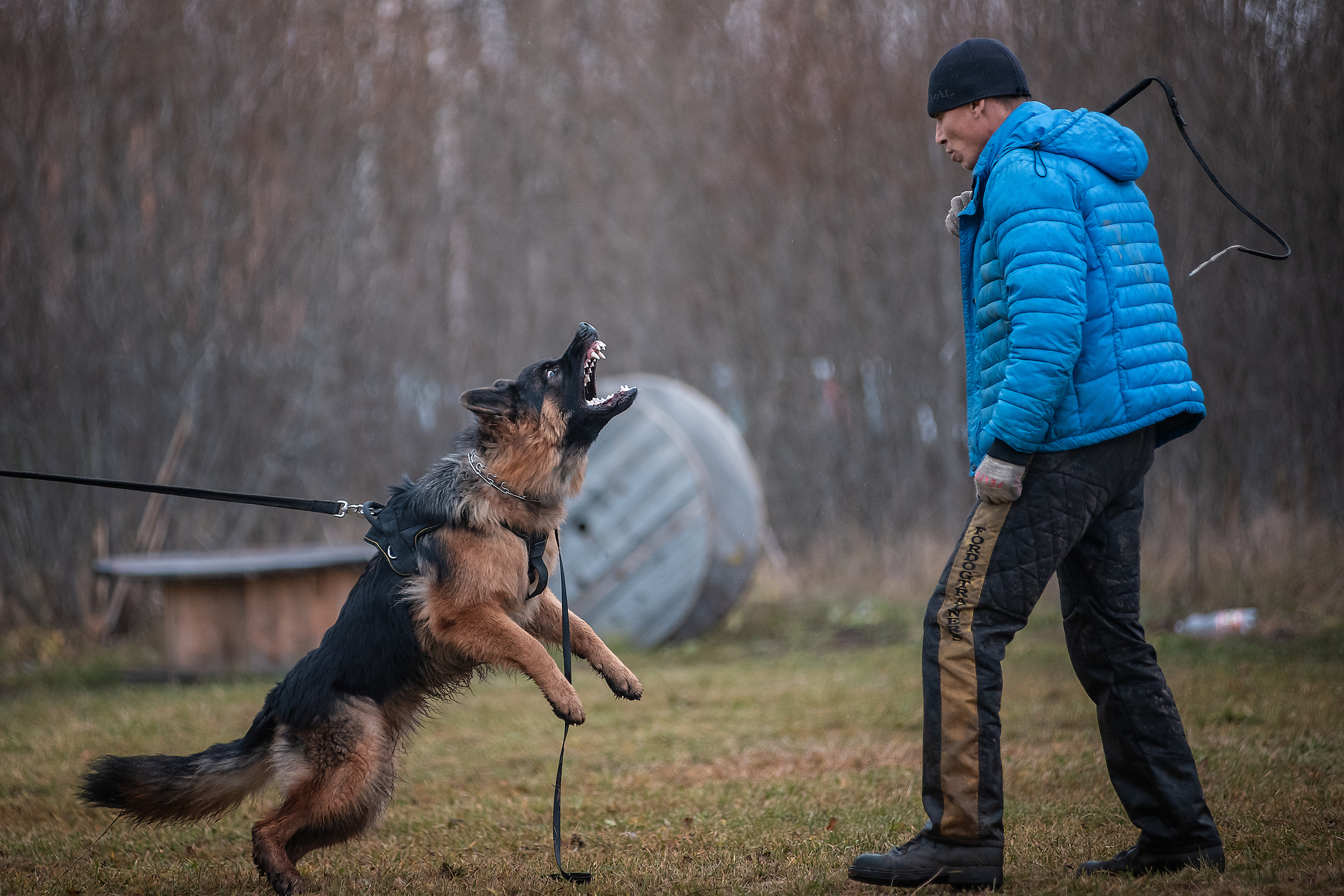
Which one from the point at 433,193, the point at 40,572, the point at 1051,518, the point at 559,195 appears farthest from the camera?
the point at 559,195

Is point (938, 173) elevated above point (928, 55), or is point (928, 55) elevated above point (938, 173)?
point (928, 55)

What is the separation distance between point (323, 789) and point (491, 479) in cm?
121

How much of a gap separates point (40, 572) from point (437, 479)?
7.00 m

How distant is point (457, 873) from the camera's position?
3.83m

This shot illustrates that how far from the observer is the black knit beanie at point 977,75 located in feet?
10.6

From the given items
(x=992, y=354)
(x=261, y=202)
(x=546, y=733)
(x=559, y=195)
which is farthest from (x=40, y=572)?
(x=992, y=354)

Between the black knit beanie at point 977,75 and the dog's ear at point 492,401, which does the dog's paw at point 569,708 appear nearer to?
the dog's ear at point 492,401

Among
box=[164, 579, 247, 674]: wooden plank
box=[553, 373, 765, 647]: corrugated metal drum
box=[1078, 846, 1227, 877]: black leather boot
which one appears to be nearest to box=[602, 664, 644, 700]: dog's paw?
box=[1078, 846, 1227, 877]: black leather boot

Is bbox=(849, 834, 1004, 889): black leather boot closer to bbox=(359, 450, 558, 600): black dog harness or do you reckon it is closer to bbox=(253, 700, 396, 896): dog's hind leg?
bbox=(359, 450, 558, 600): black dog harness

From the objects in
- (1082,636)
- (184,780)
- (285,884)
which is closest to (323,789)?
(285,884)

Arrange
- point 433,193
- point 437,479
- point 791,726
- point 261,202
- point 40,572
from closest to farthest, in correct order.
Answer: point 437,479 < point 791,726 < point 40,572 < point 261,202 < point 433,193

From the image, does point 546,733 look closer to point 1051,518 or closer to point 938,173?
point 1051,518

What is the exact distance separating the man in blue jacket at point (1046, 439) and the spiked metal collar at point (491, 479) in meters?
1.58

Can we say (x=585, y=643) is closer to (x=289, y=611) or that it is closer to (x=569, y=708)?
(x=569, y=708)
